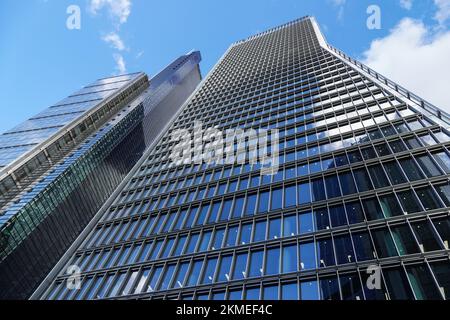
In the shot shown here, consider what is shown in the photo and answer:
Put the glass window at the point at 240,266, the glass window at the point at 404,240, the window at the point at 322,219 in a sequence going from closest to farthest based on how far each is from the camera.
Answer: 1. the glass window at the point at 404,240
2. the glass window at the point at 240,266
3. the window at the point at 322,219

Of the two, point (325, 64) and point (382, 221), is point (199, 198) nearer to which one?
point (382, 221)

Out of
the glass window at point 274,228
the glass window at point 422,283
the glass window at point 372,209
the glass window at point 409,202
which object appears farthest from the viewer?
the glass window at point 274,228

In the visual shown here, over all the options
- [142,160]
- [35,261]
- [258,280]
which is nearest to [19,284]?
[35,261]

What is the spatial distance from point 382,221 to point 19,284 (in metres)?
75.6

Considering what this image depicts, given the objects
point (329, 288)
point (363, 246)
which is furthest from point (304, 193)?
point (329, 288)

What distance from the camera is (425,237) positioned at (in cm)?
2403

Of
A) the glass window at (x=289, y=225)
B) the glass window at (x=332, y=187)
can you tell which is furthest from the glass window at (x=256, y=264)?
the glass window at (x=332, y=187)

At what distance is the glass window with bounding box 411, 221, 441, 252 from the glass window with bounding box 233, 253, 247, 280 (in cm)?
1163

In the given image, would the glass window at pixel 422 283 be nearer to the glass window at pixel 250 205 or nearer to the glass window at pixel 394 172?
the glass window at pixel 394 172

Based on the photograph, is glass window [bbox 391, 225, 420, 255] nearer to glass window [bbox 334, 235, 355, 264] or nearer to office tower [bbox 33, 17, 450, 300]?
office tower [bbox 33, 17, 450, 300]

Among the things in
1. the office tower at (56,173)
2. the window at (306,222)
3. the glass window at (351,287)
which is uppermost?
the office tower at (56,173)

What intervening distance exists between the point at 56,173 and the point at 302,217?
218 ft

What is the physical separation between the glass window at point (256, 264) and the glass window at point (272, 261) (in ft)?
1.52

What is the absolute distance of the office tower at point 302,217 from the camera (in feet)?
80.6
